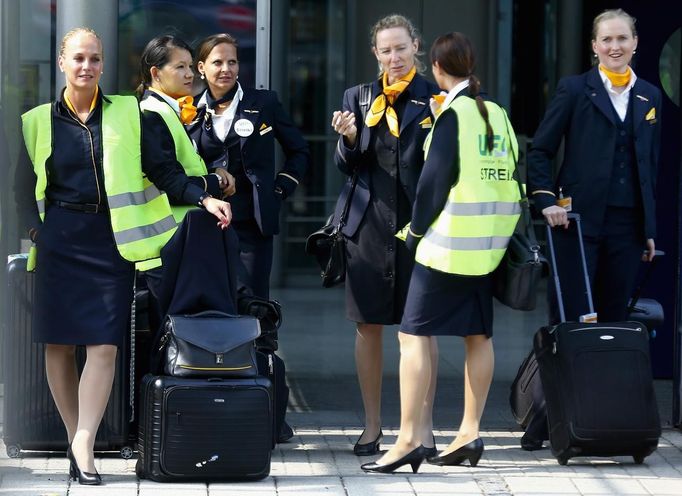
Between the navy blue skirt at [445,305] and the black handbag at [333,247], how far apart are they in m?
0.49

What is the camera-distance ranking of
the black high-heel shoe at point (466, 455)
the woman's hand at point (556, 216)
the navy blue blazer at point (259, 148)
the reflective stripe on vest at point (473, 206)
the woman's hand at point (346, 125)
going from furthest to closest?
the navy blue blazer at point (259, 148) → the woman's hand at point (556, 216) → the woman's hand at point (346, 125) → the black high-heel shoe at point (466, 455) → the reflective stripe on vest at point (473, 206)

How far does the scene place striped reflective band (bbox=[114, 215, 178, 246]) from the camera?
5.34m

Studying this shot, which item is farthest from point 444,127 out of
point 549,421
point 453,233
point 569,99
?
point 549,421

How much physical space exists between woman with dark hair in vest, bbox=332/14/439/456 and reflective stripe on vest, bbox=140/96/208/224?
0.62 m

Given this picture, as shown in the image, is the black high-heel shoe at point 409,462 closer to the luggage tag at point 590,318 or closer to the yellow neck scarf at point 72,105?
the luggage tag at point 590,318

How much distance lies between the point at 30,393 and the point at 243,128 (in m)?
1.41

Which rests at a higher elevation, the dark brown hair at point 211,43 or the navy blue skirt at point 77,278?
the dark brown hair at point 211,43

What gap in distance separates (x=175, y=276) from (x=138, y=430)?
60 cm

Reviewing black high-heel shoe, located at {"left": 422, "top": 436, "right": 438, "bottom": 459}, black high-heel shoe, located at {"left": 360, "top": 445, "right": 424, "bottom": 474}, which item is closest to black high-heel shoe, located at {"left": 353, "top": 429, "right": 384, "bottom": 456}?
black high-heel shoe, located at {"left": 422, "top": 436, "right": 438, "bottom": 459}

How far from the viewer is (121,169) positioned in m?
5.33

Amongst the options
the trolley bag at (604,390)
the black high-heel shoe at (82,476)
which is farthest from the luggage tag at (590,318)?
the black high-heel shoe at (82,476)

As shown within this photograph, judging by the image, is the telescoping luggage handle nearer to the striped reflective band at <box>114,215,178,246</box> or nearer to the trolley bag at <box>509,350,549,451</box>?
the trolley bag at <box>509,350,549,451</box>

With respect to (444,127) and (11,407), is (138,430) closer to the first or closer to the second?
(11,407)

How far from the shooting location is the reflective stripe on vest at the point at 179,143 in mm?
5566
